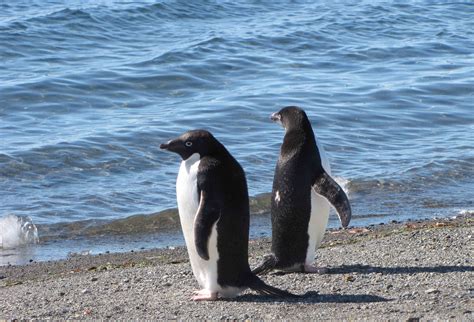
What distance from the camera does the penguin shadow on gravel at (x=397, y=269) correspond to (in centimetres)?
789

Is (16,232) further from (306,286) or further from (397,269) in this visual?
(397,269)

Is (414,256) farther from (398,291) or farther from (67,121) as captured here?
(67,121)

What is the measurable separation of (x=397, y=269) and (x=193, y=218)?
1.74 m

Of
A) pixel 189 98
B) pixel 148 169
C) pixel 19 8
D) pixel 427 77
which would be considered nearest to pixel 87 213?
pixel 148 169

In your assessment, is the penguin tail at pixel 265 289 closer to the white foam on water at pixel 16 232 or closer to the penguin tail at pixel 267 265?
the penguin tail at pixel 267 265

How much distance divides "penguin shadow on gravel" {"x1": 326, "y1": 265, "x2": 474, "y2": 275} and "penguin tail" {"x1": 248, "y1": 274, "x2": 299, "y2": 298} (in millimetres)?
946

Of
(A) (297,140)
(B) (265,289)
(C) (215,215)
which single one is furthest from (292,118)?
(B) (265,289)

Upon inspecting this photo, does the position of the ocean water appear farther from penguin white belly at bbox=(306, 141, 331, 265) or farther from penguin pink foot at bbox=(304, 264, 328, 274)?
penguin pink foot at bbox=(304, 264, 328, 274)

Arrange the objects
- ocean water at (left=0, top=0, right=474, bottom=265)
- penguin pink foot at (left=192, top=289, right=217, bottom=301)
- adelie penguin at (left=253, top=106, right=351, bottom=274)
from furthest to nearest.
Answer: ocean water at (left=0, top=0, right=474, bottom=265)
adelie penguin at (left=253, top=106, right=351, bottom=274)
penguin pink foot at (left=192, top=289, right=217, bottom=301)

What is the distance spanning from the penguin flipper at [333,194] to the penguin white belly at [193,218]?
3.65ft

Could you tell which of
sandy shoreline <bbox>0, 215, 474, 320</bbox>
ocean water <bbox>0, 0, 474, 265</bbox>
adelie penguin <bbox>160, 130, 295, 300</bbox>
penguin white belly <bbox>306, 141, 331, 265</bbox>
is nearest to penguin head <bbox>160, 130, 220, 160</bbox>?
adelie penguin <bbox>160, 130, 295, 300</bbox>

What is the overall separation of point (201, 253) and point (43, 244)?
4551 millimetres

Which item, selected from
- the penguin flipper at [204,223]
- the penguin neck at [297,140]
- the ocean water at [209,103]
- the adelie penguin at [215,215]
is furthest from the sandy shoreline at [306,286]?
the ocean water at [209,103]

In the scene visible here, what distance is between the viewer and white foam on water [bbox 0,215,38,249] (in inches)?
447
